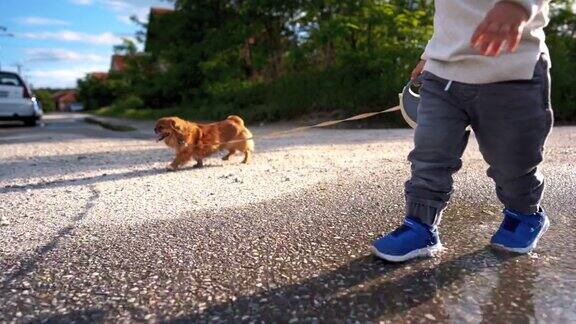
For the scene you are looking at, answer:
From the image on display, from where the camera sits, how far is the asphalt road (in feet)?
4.27

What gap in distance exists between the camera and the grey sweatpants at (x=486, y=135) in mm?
1500

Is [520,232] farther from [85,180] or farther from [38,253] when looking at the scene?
[85,180]

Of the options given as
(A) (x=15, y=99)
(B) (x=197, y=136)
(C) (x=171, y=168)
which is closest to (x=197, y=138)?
(B) (x=197, y=136)

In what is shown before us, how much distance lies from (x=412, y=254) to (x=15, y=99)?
37.5 feet

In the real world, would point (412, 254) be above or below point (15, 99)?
below

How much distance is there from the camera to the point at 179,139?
13.3 feet

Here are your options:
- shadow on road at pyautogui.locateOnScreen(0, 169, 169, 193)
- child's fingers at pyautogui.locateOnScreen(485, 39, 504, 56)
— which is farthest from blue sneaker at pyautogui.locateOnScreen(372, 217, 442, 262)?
shadow on road at pyautogui.locateOnScreen(0, 169, 169, 193)

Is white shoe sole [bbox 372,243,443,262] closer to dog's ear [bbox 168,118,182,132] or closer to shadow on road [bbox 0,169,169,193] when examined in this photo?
shadow on road [bbox 0,169,169,193]

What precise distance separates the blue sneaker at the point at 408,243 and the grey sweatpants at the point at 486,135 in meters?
0.04

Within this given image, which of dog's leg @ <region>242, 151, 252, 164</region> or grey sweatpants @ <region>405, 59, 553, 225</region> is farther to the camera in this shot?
dog's leg @ <region>242, 151, 252, 164</region>

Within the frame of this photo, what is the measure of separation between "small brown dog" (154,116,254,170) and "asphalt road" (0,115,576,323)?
754 mm

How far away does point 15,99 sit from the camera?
10.7 m

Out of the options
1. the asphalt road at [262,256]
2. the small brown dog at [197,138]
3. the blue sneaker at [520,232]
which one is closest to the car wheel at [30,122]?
the small brown dog at [197,138]

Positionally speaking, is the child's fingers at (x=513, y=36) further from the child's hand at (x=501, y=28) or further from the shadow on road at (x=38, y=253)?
the shadow on road at (x=38, y=253)
